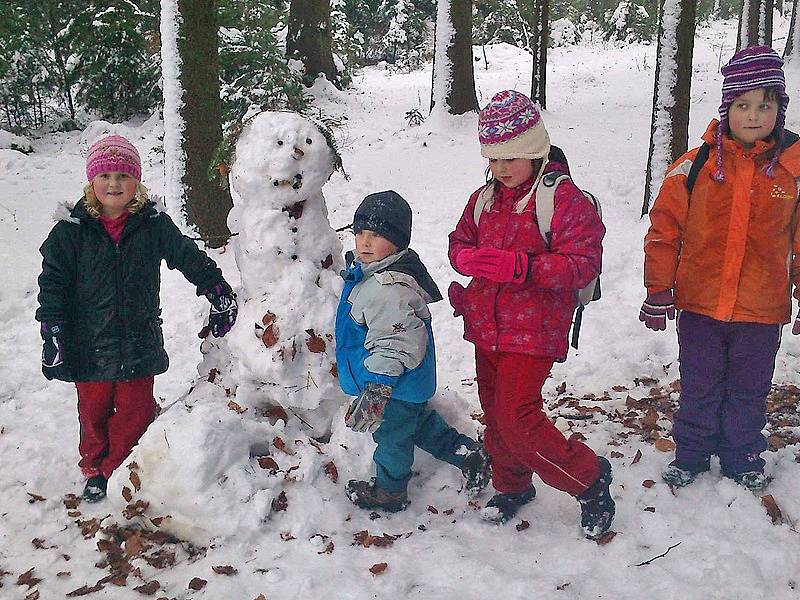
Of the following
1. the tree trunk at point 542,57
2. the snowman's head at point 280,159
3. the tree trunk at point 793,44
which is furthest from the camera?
the tree trunk at point 793,44

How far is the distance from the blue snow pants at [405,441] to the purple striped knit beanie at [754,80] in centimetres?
180

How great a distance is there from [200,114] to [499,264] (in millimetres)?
4803

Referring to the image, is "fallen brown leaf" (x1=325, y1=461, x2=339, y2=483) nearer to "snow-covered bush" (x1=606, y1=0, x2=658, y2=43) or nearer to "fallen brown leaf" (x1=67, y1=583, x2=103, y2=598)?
"fallen brown leaf" (x1=67, y1=583, x2=103, y2=598)

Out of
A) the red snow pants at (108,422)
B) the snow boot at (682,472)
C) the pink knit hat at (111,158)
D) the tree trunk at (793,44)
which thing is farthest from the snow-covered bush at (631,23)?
the red snow pants at (108,422)

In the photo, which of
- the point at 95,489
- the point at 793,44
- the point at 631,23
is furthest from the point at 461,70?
the point at 631,23

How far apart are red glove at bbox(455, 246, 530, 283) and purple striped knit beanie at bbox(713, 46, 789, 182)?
1111mm

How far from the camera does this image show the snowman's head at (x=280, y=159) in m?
3.69

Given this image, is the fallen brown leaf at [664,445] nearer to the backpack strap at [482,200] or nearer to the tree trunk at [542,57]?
the backpack strap at [482,200]

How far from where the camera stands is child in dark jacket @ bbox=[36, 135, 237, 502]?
3537 millimetres

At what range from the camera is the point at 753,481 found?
3.37 meters

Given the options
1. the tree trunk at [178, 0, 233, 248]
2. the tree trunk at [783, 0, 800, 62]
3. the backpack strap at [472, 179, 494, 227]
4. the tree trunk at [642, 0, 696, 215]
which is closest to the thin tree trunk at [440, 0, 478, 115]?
Result: the tree trunk at [642, 0, 696, 215]

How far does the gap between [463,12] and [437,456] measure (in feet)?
28.9

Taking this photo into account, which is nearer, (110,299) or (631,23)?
(110,299)

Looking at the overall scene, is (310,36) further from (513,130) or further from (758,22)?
(513,130)
